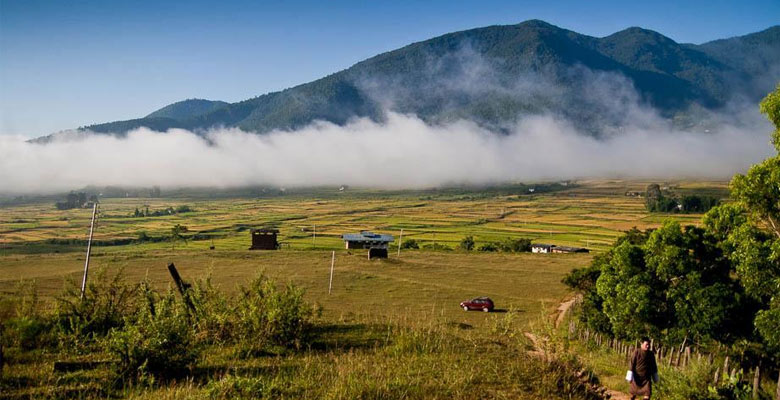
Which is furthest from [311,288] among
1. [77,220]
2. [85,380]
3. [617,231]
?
[77,220]

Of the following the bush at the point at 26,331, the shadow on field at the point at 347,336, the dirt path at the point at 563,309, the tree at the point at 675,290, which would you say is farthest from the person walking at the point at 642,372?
the dirt path at the point at 563,309

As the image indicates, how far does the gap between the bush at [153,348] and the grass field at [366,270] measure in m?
0.56

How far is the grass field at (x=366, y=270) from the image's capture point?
8930 mm

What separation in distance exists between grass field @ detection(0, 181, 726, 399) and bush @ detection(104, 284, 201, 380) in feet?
1.83

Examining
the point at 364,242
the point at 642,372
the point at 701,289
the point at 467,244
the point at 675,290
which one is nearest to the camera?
the point at 642,372

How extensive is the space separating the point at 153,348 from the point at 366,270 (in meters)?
45.2

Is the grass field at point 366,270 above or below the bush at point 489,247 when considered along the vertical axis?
above

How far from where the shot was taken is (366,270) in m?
53.6

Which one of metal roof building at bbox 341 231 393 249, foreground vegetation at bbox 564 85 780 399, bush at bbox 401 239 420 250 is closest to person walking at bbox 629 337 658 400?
foreground vegetation at bbox 564 85 780 399

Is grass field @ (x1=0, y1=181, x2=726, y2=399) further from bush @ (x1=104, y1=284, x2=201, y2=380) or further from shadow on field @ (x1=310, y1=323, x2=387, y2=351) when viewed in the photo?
bush @ (x1=104, y1=284, x2=201, y2=380)

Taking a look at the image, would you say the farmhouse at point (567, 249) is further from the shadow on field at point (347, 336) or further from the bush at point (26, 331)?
the bush at point (26, 331)

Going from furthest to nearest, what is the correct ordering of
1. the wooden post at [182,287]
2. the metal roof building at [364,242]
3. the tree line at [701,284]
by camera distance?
the metal roof building at [364,242] < the tree line at [701,284] < the wooden post at [182,287]

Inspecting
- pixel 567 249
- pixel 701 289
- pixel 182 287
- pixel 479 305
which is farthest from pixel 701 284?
pixel 567 249

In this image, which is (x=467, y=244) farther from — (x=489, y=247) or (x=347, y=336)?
(x=347, y=336)
